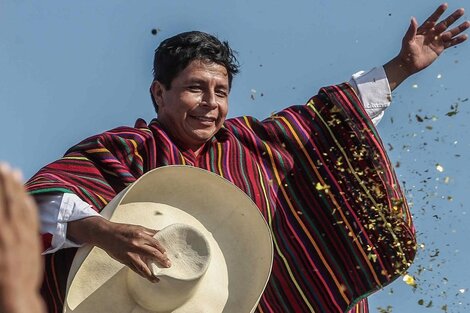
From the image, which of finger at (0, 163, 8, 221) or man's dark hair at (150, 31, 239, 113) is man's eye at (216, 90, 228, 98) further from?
finger at (0, 163, 8, 221)

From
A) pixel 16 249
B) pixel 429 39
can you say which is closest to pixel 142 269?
pixel 429 39

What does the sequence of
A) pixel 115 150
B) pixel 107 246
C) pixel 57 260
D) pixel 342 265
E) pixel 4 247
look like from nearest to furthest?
pixel 4 247 < pixel 107 246 < pixel 57 260 < pixel 115 150 < pixel 342 265

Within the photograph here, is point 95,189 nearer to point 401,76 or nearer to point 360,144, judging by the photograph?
point 360,144

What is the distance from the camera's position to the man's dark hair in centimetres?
458

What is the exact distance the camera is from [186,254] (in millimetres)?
3664

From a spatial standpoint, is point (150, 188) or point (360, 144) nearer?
point (150, 188)

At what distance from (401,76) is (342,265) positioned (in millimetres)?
974

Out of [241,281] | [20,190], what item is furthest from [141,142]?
[20,190]

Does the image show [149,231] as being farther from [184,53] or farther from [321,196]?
[321,196]

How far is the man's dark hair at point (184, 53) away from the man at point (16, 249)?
3.86m

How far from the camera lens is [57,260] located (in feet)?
12.6

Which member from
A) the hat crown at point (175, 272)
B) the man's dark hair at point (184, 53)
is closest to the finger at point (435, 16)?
A: the man's dark hair at point (184, 53)

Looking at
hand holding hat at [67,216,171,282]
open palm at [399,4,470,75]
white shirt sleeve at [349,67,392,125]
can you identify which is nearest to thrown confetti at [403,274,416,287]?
white shirt sleeve at [349,67,392,125]

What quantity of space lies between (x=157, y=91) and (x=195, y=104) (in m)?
0.29
